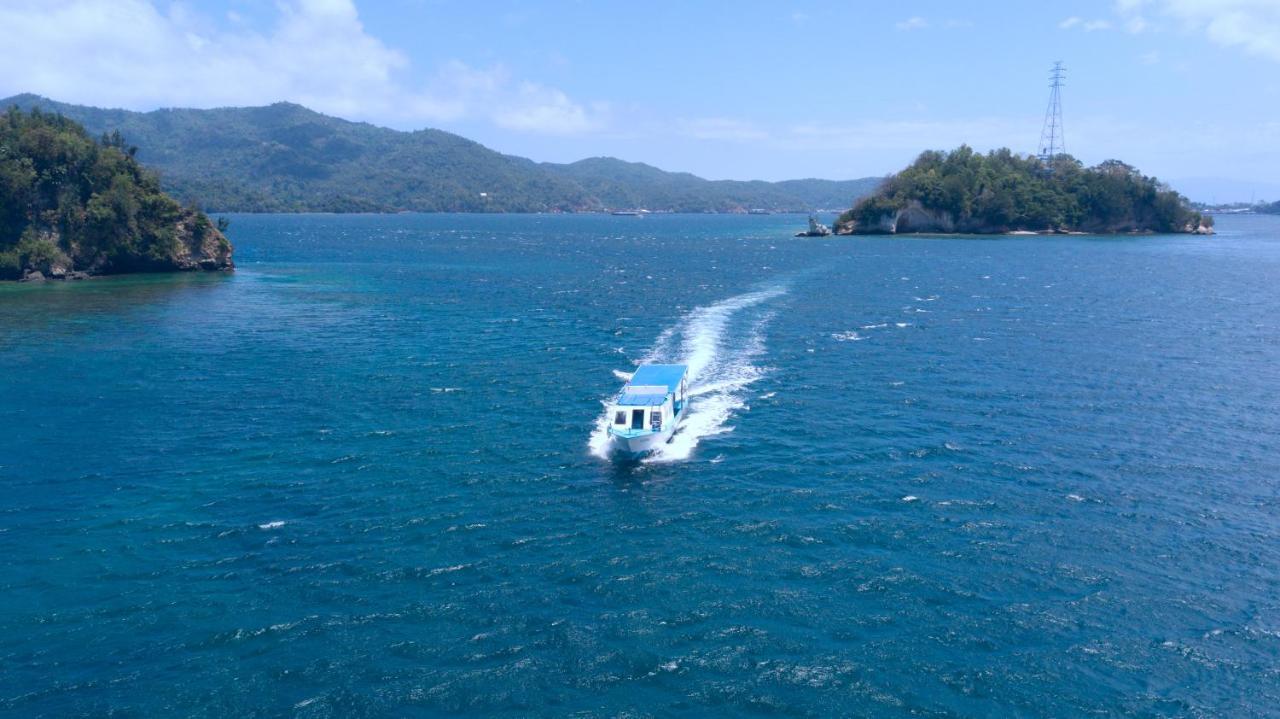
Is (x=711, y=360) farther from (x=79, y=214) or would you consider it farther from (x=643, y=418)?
(x=79, y=214)

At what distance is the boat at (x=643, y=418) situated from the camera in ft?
169

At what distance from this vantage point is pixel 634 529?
4200 cm

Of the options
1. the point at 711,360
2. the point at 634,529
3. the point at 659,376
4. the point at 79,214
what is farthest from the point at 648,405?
the point at 79,214

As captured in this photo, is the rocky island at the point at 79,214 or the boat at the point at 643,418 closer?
the boat at the point at 643,418

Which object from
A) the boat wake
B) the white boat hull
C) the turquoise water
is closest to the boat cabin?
the white boat hull

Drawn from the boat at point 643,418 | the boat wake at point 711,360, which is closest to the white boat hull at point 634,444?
the boat at point 643,418

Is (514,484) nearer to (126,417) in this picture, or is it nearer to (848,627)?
(848,627)

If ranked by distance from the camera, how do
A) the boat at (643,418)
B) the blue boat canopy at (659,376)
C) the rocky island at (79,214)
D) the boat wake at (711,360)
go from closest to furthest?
the boat at (643,418) < the boat wake at (711,360) < the blue boat canopy at (659,376) < the rocky island at (79,214)

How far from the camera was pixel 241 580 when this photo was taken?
36.5m

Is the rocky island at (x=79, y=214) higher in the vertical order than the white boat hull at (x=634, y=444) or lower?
higher

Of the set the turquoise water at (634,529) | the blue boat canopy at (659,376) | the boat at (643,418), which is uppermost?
the blue boat canopy at (659,376)

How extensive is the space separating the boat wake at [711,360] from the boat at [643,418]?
95cm

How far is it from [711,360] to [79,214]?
125070 millimetres

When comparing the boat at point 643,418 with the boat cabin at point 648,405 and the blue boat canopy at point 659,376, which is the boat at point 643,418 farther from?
the blue boat canopy at point 659,376
